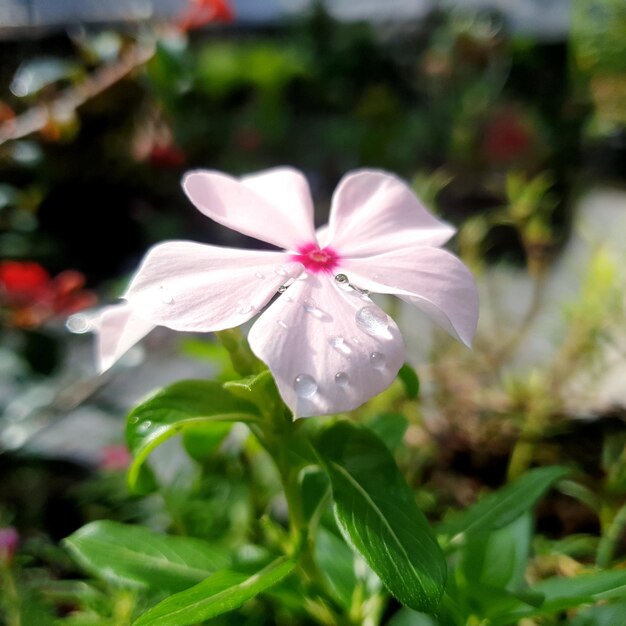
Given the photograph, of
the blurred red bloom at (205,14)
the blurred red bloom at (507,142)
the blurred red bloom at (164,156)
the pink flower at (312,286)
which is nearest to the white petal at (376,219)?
the pink flower at (312,286)

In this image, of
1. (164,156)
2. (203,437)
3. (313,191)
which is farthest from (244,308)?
(313,191)

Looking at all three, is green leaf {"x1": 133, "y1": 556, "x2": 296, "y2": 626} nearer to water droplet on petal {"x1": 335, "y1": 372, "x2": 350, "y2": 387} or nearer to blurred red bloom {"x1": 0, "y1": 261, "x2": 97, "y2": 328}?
water droplet on petal {"x1": 335, "y1": 372, "x2": 350, "y2": 387}

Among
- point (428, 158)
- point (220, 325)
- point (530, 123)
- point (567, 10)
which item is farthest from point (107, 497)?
point (567, 10)

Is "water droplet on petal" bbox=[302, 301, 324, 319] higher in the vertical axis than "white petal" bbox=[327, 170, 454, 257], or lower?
higher

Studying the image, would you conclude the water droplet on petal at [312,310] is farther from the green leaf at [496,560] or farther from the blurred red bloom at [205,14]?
the blurred red bloom at [205,14]

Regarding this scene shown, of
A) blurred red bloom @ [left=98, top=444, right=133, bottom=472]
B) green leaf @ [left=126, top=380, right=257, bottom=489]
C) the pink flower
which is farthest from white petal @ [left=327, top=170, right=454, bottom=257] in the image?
blurred red bloom @ [left=98, top=444, right=133, bottom=472]

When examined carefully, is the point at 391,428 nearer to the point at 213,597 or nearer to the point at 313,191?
the point at 213,597

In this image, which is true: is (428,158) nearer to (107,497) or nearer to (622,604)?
(107,497)
